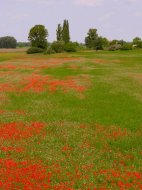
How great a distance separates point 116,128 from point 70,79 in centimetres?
2667

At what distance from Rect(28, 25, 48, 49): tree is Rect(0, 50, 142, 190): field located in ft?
316

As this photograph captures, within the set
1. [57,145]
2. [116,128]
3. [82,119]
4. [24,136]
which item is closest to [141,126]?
[116,128]

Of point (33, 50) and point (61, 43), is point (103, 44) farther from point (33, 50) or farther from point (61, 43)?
point (33, 50)

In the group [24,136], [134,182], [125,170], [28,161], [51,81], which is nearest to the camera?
[134,182]

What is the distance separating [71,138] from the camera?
21953mm

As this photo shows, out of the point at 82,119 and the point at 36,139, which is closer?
the point at 36,139

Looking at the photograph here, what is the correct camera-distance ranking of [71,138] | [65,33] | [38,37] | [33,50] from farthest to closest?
1. [65,33]
2. [38,37]
3. [33,50]
4. [71,138]

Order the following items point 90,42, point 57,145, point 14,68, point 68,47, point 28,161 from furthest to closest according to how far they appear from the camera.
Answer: point 90,42, point 68,47, point 14,68, point 57,145, point 28,161

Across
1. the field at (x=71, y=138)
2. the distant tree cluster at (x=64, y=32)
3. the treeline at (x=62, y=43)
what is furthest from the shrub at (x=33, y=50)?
the field at (x=71, y=138)

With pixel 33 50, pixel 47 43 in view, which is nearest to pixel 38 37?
pixel 47 43

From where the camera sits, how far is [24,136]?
22156 mm

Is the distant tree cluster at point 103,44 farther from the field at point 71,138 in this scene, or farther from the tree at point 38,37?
the field at point 71,138

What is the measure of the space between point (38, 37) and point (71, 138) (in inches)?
4670

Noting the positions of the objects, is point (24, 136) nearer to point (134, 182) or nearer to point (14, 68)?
point (134, 182)
